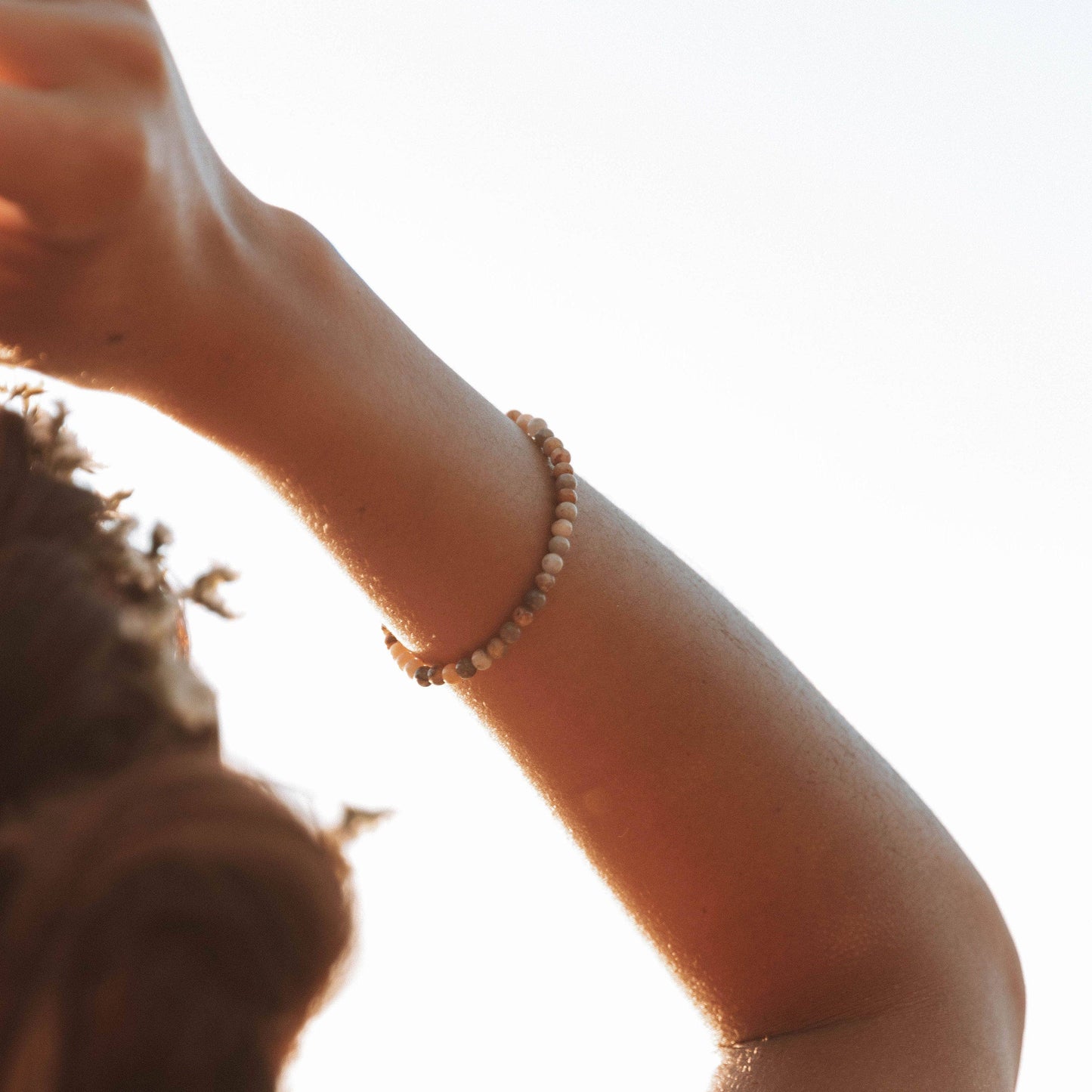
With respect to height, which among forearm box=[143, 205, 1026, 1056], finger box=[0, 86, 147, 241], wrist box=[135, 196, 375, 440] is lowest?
forearm box=[143, 205, 1026, 1056]

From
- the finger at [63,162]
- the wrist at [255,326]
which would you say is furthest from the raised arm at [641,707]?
the finger at [63,162]

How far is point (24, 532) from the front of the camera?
2.32 feet

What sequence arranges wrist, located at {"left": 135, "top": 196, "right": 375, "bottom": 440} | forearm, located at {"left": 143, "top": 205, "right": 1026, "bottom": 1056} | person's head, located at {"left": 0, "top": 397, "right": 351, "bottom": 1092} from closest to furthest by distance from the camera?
person's head, located at {"left": 0, "top": 397, "right": 351, "bottom": 1092} → wrist, located at {"left": 135, "top": 196, "right": 375, "bottom": 440} → forearm, located at {"left": 143, "top": 205, "right": 1026, "bottom": 1056}

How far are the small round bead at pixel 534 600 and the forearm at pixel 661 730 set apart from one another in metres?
0.01

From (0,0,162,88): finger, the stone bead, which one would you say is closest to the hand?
(0,0,162,88): finger

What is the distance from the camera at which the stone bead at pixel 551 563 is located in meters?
0.90

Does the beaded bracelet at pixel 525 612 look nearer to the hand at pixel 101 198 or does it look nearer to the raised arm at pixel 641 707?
the raised arm at pixel 641 707

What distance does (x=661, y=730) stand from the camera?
93cm

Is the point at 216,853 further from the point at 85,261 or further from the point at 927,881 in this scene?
the point at 927,881

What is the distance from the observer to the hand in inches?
23.5

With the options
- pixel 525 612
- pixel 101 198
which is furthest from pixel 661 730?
pixel 101 198

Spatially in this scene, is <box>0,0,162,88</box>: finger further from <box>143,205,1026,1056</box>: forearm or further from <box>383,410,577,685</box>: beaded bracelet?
<box>383,410,577,685</box>: beaded bracelet

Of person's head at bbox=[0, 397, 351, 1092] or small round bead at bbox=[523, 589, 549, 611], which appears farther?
small round bead at bbox=[523, 589, 549, 611]

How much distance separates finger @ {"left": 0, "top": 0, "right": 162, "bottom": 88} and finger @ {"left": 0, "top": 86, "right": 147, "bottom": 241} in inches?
0.7
